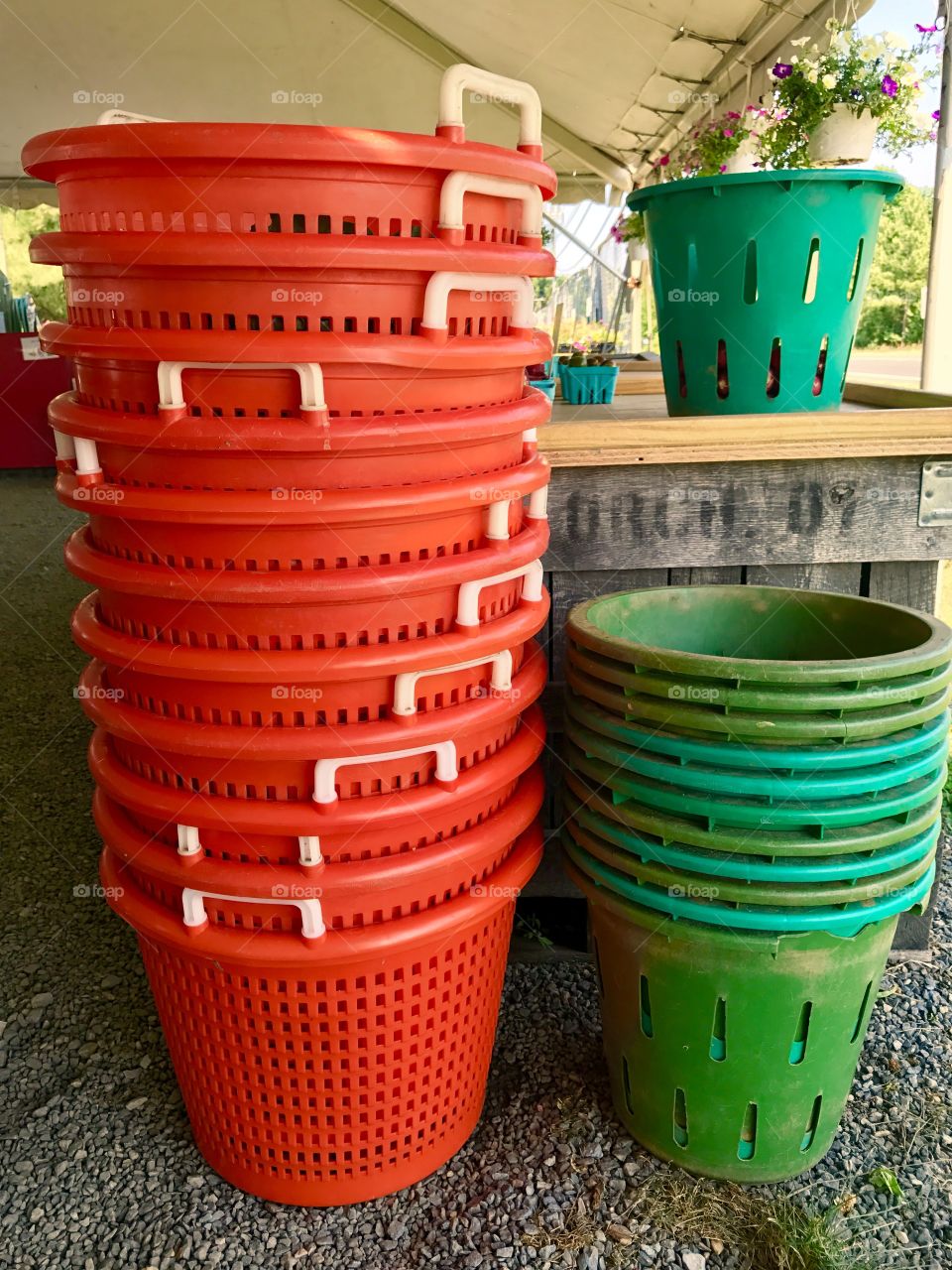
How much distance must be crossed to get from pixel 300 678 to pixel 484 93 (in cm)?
77

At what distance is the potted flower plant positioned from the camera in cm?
198

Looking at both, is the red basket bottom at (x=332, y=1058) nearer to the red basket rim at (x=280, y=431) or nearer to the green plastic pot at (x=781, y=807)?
the green plastic pot at (x=781, y=807)

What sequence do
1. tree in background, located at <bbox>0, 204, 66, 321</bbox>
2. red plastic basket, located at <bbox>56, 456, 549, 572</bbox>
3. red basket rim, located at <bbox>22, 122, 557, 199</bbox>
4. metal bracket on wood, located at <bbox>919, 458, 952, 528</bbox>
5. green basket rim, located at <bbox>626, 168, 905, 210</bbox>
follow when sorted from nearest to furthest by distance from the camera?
red basket rim, located at <bbox>22, 122, 557, 199</bbox> < red plastic basket, located at <bbox>56, 456, 549, 572</bbox> < green basket rim, located at <bbox>626, 168, 905, 210</bbox> < metal bracket on wood, located at <bbox>919, 458, 952, 528</bbox> < tree in background, located at <bbox>0, 204, 66, 321</bbox>

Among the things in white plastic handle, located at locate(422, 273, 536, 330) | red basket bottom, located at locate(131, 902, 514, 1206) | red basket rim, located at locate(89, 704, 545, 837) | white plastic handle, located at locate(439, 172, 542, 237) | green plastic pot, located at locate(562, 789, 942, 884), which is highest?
white plastic handle, located at locate(439, 172, 542, 237)

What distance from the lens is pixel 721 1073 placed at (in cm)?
149

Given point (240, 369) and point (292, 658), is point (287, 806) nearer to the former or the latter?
point (292, 658)

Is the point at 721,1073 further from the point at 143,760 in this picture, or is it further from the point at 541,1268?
the point at 143,760

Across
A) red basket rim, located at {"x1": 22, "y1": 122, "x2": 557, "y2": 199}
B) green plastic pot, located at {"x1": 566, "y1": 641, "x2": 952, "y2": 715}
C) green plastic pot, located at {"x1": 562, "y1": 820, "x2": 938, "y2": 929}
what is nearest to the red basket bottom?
green plastic pot, located at {"x1": 562, "y1": 820, "x2": 938, "y2": 929}

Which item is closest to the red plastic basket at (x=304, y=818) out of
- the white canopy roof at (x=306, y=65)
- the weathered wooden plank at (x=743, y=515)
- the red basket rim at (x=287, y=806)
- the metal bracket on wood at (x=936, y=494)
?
the red basket rim at (x=287, y=806)

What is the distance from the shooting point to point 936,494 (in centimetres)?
190

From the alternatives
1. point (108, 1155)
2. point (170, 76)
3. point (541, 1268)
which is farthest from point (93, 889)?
point (170, 76)

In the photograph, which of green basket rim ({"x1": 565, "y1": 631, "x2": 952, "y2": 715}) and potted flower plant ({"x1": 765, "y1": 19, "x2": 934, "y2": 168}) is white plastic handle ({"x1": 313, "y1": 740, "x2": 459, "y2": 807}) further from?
potted flower plant ({"x1": 765, "y1": 19, "x2": 934, "y2": 168})

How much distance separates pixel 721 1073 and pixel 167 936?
881 millimetres

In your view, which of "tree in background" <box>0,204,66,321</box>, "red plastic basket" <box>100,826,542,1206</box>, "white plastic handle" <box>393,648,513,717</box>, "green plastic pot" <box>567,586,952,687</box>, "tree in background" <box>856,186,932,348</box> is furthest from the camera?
"tree in background" <box>856,186,932,348</box>
